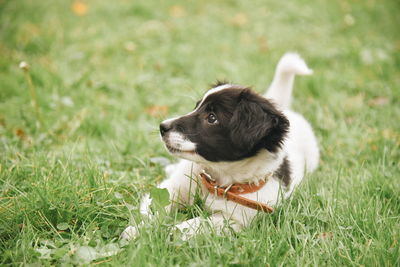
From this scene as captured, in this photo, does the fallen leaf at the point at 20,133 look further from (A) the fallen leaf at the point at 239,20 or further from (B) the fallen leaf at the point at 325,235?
(A) the fallen leaf at the point at 239,20

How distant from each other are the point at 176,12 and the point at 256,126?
473 centimetres

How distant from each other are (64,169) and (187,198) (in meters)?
0.74

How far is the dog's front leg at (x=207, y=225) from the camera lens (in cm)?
184

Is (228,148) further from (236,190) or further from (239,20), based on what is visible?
(239,20)

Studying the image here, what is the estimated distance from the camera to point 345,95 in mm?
4105

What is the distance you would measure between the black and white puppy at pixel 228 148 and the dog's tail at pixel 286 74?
0.87 meters

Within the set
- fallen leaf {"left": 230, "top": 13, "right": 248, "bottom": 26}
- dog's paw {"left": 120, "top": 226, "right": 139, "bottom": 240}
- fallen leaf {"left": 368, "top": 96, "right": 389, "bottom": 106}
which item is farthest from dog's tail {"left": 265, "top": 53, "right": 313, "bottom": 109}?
fallen leaf {"left": 230, "top": 13, "right": 248, "bottom": 26}

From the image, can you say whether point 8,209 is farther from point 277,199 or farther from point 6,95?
point 6,95

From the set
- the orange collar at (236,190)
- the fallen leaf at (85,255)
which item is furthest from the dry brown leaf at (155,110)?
the fallen leaf at (85,255)

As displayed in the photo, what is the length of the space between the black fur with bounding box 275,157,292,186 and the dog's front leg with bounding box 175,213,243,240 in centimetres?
42

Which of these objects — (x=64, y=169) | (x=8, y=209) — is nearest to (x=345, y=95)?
(x=64, y=169)

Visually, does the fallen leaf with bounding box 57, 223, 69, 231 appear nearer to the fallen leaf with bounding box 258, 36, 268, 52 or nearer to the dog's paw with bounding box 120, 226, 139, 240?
the dog's paw with bounding box 120, 226, 139, 240

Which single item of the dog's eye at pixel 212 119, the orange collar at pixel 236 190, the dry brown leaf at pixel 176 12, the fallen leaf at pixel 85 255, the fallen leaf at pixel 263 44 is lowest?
the fallen leaf at pixel 85 255

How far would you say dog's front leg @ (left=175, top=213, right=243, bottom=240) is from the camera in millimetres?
1845
